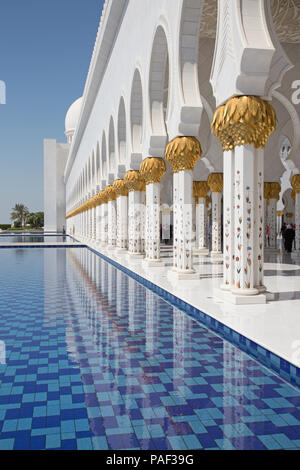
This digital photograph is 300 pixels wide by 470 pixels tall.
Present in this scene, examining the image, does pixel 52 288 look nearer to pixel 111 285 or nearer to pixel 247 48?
pixel 111 285

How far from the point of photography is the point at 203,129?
10109 millimetres

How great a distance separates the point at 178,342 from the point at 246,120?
6.65 feet


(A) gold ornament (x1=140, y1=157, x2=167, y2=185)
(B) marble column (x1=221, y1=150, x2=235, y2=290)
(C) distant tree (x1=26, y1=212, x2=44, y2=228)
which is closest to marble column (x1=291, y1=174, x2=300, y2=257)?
(A) gold ornament (x1=140, y1=157, x2=167, y2=185)

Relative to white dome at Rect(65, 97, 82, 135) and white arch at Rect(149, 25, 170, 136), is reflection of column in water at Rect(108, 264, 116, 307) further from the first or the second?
white dome at Rect(65, 97, 82, 135)

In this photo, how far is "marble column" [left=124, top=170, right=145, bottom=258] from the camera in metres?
9.16

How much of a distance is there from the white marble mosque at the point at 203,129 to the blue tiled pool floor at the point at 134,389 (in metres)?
0.46

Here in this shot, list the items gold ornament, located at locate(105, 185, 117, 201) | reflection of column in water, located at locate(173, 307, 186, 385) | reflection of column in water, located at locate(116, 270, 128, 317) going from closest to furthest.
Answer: reflection of column in water, located at locate(173, 307, 186, 385)
reflection of column in water, located at locate(116, 270, 128, 317)
gold ornament, located at locate(105, 185, 117, 201)

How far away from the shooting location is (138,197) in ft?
30.9

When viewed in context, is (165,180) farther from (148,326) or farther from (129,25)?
(148,326)

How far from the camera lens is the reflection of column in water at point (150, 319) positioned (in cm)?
305

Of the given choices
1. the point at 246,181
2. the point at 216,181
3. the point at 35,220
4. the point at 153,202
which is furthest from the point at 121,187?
the point at 35,220

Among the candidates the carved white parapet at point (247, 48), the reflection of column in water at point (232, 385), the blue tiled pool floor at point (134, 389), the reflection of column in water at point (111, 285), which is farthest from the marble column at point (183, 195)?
the reflection of column in water at point (232, 385)
